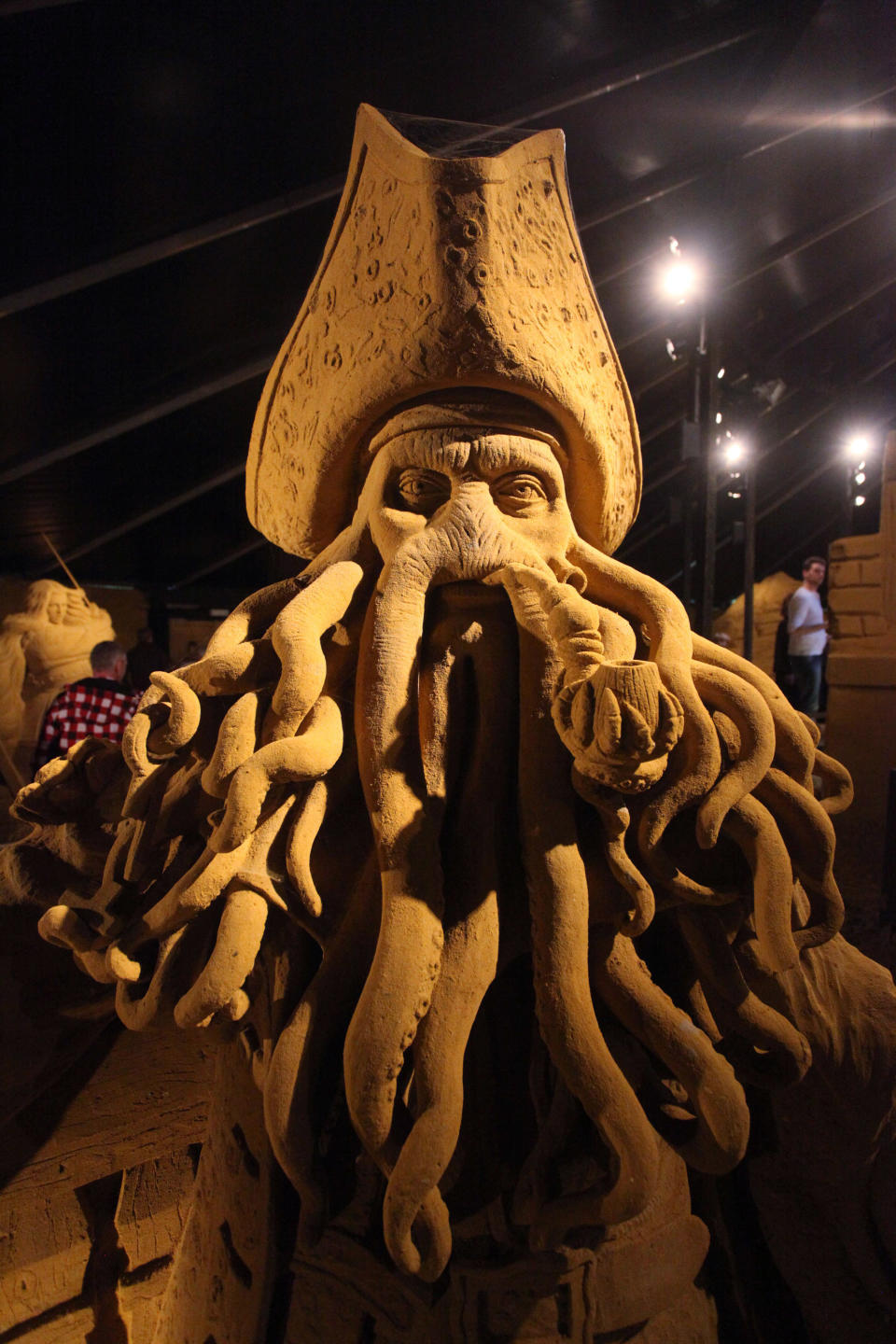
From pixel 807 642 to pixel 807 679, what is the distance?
26cm

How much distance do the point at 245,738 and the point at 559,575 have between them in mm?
527

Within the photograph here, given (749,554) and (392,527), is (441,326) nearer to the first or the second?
(392,527)

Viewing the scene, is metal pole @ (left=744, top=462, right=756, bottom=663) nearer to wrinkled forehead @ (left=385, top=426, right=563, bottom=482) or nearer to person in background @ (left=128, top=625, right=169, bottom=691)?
wrinkled forehead @ (left=385, top=426, right=563, bottom=482)

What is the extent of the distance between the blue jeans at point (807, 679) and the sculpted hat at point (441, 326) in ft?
13.8

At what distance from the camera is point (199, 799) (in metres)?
0.96

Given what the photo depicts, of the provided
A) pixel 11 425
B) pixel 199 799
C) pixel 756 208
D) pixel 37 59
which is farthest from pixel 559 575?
pixel 756 208

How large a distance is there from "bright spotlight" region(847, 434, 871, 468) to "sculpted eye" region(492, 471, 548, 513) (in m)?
Result: 4.64

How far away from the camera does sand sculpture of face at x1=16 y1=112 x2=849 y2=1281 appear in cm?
78

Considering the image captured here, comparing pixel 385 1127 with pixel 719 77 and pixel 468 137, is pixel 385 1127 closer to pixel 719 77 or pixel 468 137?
pixel 468 137

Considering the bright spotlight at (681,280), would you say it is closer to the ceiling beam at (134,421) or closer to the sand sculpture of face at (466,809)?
the ceiling beam at (134,421)

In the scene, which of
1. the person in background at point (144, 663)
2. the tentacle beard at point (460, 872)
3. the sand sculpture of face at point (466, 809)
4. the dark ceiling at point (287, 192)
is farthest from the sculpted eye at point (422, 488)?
the person in background at point (144, 663)

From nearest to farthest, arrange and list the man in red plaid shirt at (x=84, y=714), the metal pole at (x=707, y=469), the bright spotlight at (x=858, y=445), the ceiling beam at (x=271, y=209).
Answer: the man in red plaid shirt at (x=84, y=714)
the ceiling beam at (x=271, y=209)
the metal pole at (x=707, y=469)
the bright spotlight at (x=858, y=445)

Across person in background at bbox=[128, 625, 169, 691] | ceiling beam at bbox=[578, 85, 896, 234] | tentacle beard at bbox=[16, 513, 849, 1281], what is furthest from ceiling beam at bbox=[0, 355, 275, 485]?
tentacle beard at bbox=[16, 513, 849, 1281]

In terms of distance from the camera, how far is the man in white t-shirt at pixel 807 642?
15.9 ft
